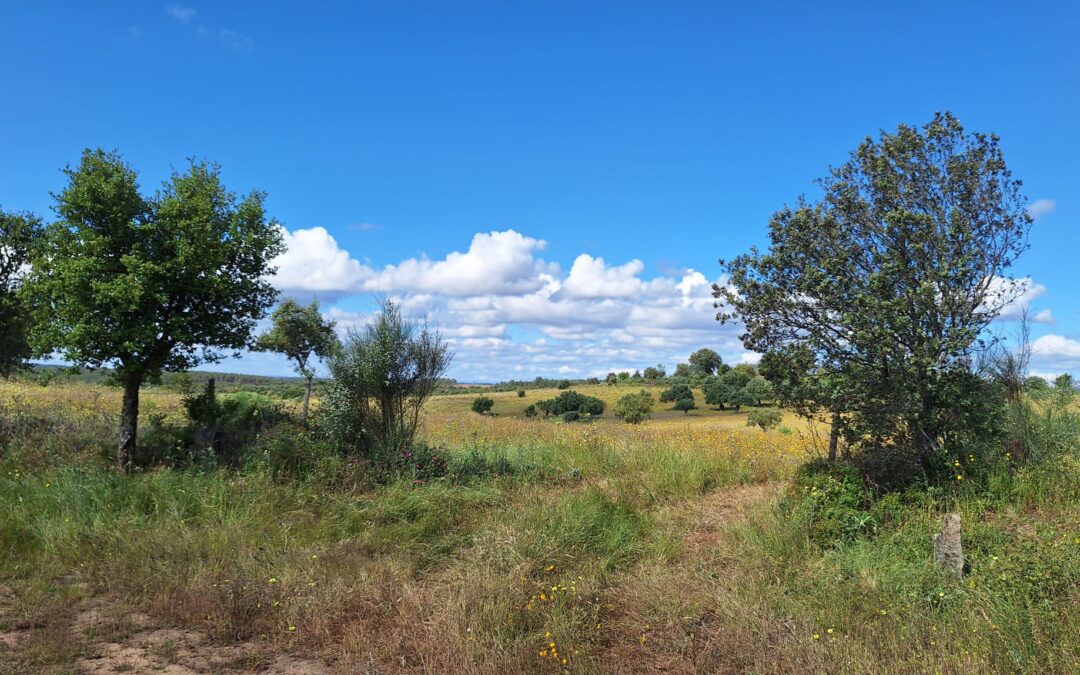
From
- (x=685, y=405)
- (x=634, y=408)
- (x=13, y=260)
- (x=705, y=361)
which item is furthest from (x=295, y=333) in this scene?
(x=705, y=361)

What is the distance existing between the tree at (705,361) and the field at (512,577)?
2962 inches

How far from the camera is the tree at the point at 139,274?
880cm

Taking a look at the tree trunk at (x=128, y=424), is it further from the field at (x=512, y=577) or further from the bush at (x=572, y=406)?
the bush at (x=572, y=406)

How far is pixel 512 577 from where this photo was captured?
5438 mm

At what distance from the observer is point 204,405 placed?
11758mm

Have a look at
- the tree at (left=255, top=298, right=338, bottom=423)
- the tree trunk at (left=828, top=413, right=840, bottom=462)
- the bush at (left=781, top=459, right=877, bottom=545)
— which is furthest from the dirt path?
the tree at (left=255, top=298, right=338, bottom=423)

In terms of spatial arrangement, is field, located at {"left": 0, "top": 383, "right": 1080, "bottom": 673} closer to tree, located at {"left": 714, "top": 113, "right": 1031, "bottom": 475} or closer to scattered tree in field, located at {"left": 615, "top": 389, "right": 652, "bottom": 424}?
tree, located at {"left": 714, "top": 113, "right": 1031, "bottom": 475}

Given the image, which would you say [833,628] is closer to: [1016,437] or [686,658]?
[686,658]

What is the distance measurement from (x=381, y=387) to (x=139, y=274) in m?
4.07

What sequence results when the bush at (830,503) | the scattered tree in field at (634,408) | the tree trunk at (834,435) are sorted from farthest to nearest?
the scattered tree in field at (634,408) → the tree trunk at (834,435) → the bush at (830,503)

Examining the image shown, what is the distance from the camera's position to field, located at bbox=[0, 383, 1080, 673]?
4.35 m

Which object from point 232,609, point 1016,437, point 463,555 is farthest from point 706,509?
point 232,609

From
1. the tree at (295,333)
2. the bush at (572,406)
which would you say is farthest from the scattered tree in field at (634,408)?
the tree at (295,333)

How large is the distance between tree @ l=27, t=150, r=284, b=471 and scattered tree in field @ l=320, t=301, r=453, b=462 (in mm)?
1809
